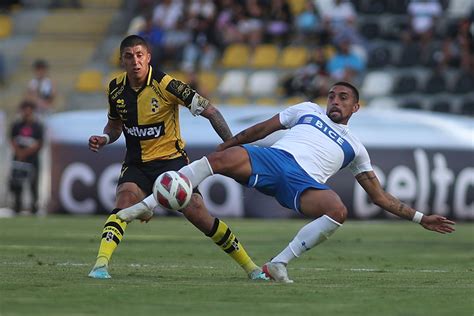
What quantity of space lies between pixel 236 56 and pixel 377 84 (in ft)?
12.1

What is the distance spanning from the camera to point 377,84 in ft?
86.2

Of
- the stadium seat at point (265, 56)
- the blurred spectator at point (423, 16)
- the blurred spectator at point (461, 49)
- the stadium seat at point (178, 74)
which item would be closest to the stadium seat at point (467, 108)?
the blurred spectator at point (461, 49)

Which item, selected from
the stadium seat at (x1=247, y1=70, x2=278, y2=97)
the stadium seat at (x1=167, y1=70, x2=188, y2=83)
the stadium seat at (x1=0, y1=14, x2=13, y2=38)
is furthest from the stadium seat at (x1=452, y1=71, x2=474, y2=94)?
the stadium seat at (x1=0, y1=14, x2=13, y2=38)

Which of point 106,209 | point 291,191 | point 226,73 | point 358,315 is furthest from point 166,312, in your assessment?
point 226,73

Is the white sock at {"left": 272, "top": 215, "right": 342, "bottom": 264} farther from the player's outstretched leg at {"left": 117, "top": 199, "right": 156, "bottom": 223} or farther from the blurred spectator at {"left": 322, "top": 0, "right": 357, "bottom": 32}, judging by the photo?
the blurred spectator at {"left": 322, "top": 0, "right": 357, "bottom": 32}

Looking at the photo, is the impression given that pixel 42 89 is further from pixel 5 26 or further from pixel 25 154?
pixel 5 26

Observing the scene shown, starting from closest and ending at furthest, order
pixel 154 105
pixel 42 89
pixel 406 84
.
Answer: pixel 154 105
pixel 406 84
pixel 42 89

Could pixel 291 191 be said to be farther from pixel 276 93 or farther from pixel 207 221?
pixel 276 93

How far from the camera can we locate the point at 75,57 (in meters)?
32.0

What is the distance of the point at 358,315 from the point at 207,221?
9.23 ft

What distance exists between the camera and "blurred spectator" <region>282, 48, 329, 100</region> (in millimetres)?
24938

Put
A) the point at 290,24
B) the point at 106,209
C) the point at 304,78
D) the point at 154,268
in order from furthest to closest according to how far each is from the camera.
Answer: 1. the point at 290,24
2. the point at 304,78
3. the point at 106,209
4. the point at 154,268

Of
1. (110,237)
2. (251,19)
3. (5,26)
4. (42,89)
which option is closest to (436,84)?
(251,19)

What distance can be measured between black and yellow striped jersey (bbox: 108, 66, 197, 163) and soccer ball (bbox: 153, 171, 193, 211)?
1099mm
